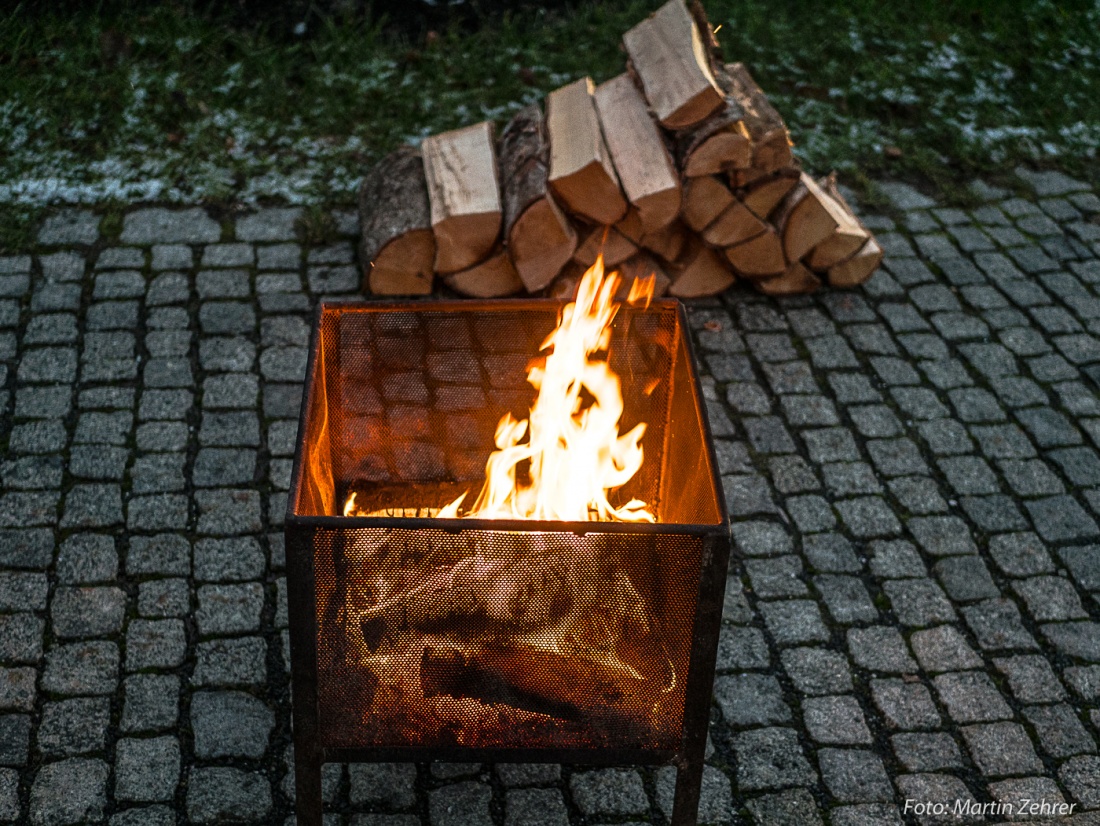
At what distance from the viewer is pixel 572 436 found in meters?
3.38

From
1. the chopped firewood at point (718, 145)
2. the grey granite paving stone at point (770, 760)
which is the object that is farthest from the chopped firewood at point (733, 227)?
the grey granite paving stone at point (770, 760)

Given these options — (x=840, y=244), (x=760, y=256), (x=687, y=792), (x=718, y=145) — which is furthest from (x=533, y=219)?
(x=687, y=792)

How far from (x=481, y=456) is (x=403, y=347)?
458 millimetres

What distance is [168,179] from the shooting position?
6.01 m

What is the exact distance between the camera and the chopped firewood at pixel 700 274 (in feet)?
17.6

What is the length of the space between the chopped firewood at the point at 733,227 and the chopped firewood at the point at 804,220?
137 mm

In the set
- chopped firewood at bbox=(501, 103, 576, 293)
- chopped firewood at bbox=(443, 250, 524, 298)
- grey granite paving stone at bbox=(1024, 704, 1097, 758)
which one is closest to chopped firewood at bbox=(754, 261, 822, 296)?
chopped firewood at bbox=(501, 103, 576, 293)

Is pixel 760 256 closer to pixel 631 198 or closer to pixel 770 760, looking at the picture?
pixel 631 198

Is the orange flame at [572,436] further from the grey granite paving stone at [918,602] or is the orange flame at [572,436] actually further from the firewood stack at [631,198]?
the firewood stack at [631,198]

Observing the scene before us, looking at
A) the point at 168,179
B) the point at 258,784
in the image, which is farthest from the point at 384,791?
the point at 168,179

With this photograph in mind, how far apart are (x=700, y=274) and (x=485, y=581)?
10.2ft

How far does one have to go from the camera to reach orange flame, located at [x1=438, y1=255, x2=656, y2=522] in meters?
3.30

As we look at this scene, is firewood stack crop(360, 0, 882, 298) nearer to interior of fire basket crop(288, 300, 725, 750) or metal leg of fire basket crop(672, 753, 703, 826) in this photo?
interior of fire basket crop(288, 300, 725, 750)

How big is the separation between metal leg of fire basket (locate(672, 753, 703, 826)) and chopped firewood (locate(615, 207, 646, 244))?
274cm
